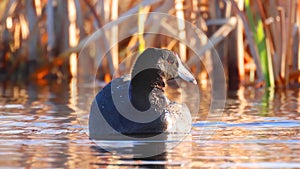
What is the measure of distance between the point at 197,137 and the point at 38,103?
2.95 meters

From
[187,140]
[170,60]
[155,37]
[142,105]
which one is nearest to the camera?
[187,140]

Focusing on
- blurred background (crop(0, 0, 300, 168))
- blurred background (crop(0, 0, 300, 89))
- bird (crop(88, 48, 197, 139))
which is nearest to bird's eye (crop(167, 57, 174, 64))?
bird (crop(88, 48, 197, 139))

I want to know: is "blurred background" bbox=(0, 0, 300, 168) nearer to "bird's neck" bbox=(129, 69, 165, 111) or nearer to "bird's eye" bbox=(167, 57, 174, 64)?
"bird's neck" bbox=(129, 69, 165, 111)

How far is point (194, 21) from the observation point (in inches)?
383

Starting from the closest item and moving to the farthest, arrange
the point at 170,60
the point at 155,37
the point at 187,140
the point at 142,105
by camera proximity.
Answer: the point at 187,140, the point at 142,105, the point at 170,60, the point at 155,37

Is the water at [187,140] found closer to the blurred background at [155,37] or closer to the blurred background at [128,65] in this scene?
the blurred background at [128,65]

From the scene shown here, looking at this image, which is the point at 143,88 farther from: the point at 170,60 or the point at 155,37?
the point at 155,37

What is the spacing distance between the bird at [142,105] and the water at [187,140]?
0.48ft

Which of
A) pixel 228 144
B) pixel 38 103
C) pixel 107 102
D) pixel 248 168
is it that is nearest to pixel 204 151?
pixel 228 144

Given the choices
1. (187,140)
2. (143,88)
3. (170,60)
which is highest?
(170,60)

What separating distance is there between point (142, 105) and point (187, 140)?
56 cm

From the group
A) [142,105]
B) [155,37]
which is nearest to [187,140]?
[142,105]

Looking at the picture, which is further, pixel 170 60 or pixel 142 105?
pixel 170 60

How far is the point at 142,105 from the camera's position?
5.84 m
